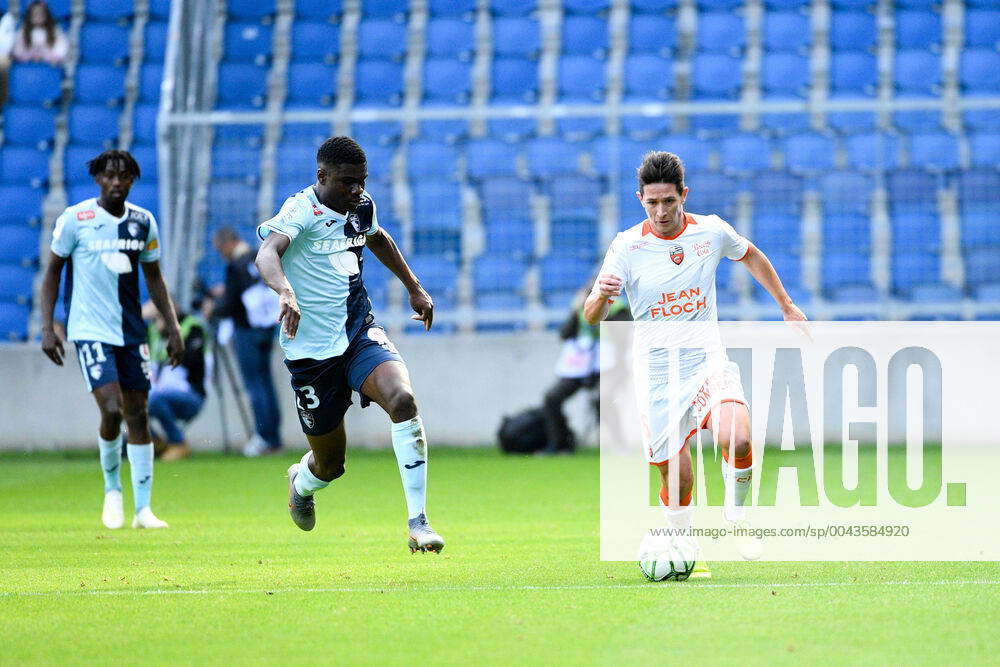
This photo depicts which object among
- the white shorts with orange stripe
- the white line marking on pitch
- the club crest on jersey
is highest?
the club crest on jersey

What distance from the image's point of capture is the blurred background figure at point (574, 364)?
16702 millimetres

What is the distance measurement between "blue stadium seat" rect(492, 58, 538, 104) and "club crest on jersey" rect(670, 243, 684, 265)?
42.1ft

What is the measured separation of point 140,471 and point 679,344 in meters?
4.30

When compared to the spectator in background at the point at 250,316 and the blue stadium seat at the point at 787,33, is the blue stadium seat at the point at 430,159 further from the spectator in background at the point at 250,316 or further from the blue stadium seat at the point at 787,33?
the blue stadium seat at the point at 787,33

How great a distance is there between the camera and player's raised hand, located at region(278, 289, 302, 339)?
728cm

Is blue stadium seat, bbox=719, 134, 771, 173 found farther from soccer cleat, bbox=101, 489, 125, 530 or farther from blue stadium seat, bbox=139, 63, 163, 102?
soccer cleat, bbox=101, 489, 125, 530

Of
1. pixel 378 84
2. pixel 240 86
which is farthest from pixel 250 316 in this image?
pixel 378 84

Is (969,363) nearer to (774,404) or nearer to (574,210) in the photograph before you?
(774,404)

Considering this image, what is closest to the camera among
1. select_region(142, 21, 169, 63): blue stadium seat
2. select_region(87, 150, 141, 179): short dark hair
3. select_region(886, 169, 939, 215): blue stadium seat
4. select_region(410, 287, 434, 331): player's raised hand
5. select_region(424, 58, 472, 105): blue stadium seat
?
select_region(410, 287, 434, 331): player's raised hand

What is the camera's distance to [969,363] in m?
17.0

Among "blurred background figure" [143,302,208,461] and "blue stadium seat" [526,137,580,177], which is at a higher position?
"blue stadium seat" [526,137,580,177]

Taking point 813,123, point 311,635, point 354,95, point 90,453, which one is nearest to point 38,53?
point 354,95

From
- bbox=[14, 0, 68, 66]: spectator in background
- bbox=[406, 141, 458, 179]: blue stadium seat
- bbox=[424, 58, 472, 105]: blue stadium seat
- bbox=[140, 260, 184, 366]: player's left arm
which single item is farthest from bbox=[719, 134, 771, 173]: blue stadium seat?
bbox=[140, 260, 184, 366]: player's left arm

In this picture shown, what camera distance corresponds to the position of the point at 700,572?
7.67 m
